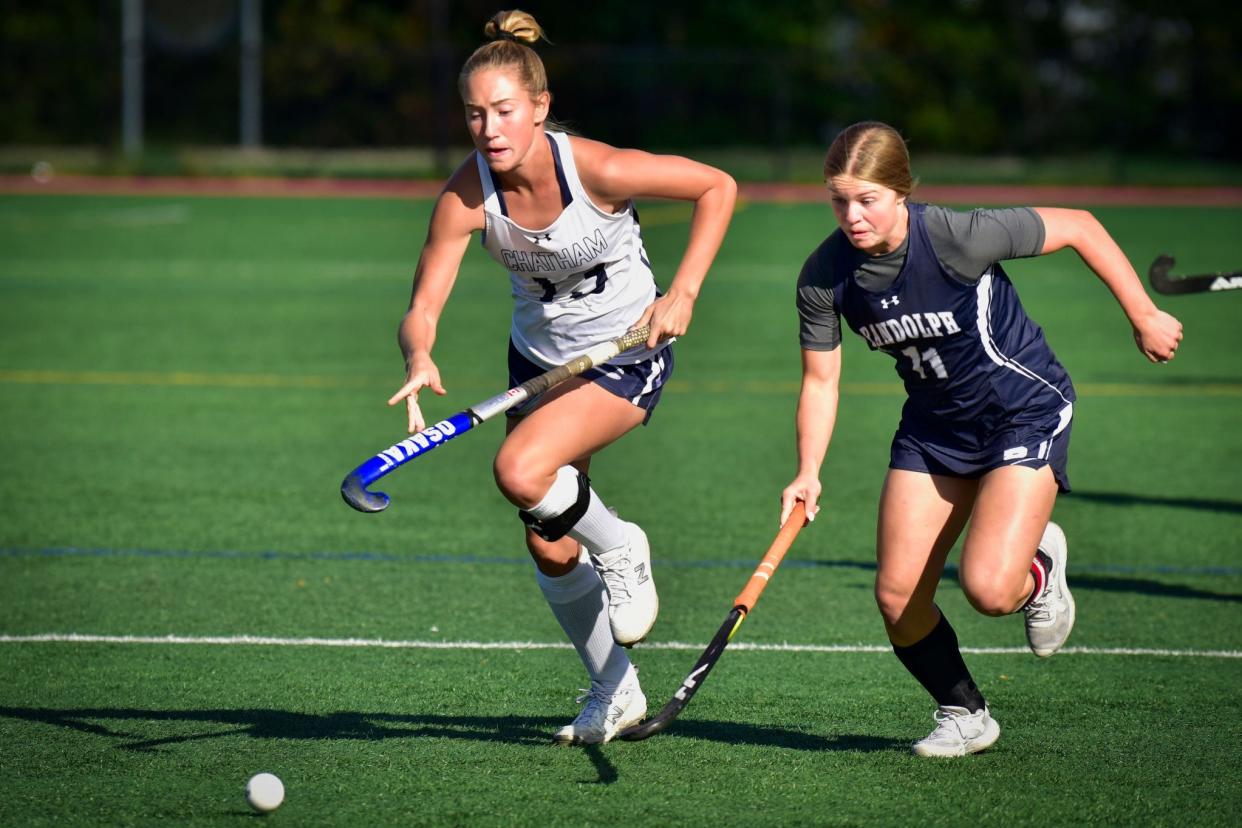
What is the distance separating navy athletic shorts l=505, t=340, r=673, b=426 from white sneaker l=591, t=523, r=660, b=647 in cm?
40

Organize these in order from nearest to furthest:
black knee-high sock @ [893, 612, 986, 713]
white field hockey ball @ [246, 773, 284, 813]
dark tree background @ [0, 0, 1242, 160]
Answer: white field hockey ball @ [246, 773, 284, 813] → black knee-high sock @ [893, 612, 986, 713] → dark tree background @ [0, 0, 1242, 160]

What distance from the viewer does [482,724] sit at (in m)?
5.27

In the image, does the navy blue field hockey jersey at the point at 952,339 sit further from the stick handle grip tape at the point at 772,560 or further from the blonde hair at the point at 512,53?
the blonde hair at the point at 512,53

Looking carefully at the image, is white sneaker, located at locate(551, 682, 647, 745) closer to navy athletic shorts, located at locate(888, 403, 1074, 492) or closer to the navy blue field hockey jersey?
navy athletic shorts, located at locate(888, 403, 1074, 492)

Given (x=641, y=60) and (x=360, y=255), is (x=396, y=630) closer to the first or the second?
(x=360, y=255)

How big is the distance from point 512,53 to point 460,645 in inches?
89.0

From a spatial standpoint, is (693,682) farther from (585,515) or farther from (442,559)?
(442,559)

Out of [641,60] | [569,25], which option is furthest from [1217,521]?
[569,25]

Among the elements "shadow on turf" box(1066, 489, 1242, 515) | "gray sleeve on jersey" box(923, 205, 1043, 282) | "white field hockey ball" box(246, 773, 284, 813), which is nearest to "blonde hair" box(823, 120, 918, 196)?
"gray sleeve on jersey" box(923, 205, 1043, 282)

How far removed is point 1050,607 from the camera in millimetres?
5094

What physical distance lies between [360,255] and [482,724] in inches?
681

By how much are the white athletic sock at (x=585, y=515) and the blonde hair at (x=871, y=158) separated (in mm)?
1113

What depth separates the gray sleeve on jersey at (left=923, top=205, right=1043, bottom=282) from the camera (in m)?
4.69

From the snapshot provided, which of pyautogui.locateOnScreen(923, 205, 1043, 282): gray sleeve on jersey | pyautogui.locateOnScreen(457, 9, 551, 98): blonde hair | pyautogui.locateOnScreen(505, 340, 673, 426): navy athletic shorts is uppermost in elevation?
pyautogui.locateOnScreen(457, 9, 551, 98): blonde hair
